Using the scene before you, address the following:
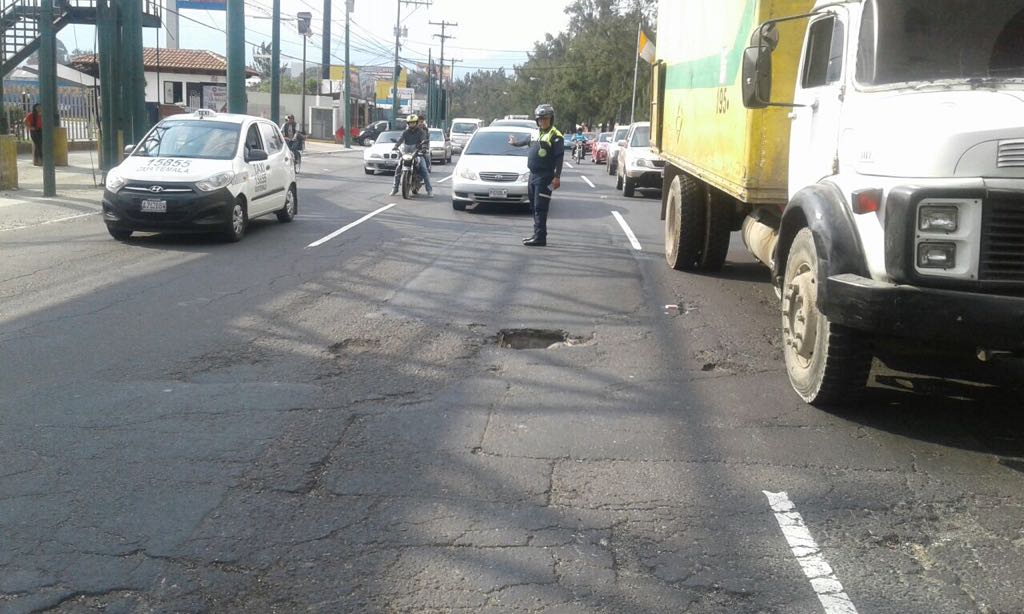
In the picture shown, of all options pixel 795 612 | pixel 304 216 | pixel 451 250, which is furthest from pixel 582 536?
pixel 304 216

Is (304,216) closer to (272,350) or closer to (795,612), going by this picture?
(272,350)

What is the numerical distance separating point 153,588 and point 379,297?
608cm

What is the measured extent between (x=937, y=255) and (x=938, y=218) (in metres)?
0.18

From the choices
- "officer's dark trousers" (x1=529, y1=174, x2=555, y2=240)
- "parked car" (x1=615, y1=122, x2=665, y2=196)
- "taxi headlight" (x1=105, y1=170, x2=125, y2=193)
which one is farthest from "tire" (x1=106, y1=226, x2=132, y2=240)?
"parked car" (x1=615, y1=122, x2=665, y2=196)

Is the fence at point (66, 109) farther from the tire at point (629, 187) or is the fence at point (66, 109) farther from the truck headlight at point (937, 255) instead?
the truck headlight at point (937, 255)

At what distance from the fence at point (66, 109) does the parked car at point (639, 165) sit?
18719mm

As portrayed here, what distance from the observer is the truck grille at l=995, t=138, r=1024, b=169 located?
4.87 m

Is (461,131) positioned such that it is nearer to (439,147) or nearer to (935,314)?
(439,147)

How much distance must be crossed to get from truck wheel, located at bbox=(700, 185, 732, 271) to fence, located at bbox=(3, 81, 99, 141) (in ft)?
87.8

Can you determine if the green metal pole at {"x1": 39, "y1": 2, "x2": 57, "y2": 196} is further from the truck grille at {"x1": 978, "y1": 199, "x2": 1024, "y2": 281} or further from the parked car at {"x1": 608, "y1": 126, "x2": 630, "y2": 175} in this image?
the truck grille at {"x1": 978, "y1": 199, "x2": 1024, "y2": 281}

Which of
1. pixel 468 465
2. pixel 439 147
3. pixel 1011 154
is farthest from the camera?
pixel 439 147

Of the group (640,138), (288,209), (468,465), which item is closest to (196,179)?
(288,209)

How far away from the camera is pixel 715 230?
37.9 ft

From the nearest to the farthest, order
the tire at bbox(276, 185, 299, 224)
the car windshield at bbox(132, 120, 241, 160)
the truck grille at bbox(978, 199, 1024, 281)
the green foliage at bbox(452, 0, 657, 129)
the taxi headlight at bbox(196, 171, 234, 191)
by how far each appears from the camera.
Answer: the truck grille at bbox(978, 199, 1024, 281)
the taxi headlight at bbox(196, 171, 234, 191)
the car windshield at bbox(132, 120, 241, 160)
the tire at bbox(276, 185, 299, 224)
the green foliage at bbox(452, 0, 657, 129)
